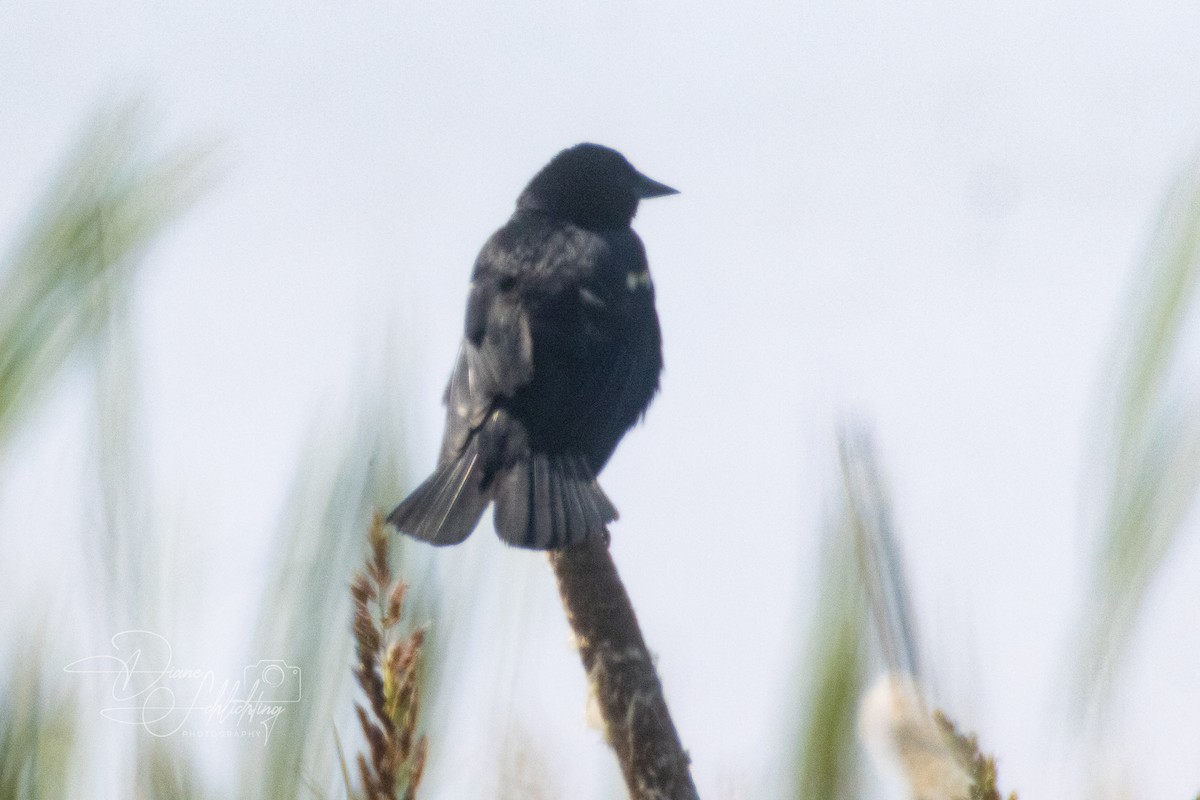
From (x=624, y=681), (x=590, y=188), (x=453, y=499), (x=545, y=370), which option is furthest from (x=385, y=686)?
(x=590, y=188)

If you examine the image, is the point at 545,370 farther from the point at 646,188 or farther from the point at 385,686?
the point at 385,686

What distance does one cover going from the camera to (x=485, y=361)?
3.02 metres

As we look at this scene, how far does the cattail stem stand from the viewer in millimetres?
960

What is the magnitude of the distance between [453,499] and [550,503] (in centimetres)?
37

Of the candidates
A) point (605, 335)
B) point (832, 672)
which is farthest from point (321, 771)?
point (605, 335)

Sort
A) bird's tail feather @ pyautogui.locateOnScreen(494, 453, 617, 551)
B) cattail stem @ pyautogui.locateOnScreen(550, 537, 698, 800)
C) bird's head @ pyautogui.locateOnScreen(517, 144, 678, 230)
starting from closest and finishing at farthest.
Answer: cattail stem @ pyautogui.locateOnScreen(550, 537, 698, 800)
bird's tail feather @ pyautogui.locateOnScreen(494, 453, 617, 551)
bird's head @ pyautogui.locateOnScreen(517, 144, 678, 230)

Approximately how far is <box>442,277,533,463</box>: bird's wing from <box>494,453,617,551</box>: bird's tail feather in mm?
205

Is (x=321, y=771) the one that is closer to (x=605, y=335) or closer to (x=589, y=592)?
(x=589, y=592)

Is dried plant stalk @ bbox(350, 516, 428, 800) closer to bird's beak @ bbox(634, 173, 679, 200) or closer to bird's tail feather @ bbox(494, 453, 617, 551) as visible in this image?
bird's tail feather @ bbox(494, 453, 617, 551)

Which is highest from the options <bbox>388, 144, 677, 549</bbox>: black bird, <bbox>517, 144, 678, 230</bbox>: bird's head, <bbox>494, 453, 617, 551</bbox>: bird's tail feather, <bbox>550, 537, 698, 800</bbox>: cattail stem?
<bbox>517, 144, 678, 230</bbox>: bird's head

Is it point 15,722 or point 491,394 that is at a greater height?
point 491,394

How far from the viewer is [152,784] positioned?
3.12 feet

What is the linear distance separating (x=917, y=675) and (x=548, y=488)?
1.56 meters

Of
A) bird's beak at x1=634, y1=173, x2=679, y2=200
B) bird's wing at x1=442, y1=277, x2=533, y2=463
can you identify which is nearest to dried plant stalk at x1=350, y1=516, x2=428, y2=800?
bird's wing at x1=442, y1=277, x2=533, y2=463
